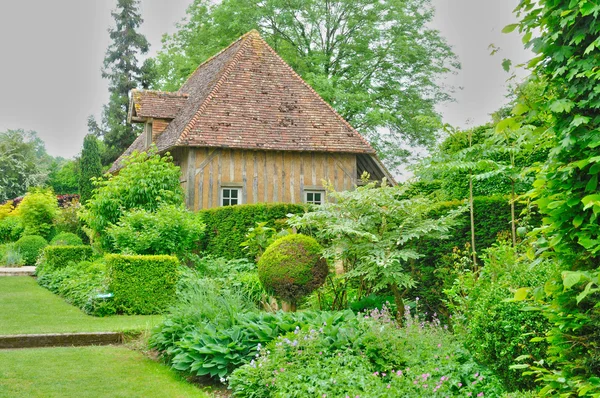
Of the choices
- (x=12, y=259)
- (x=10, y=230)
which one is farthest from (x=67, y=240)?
(x=10, y=230)

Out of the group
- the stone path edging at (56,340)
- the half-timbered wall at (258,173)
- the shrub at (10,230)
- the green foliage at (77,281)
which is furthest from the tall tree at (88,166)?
the stone path edging at (56,340)

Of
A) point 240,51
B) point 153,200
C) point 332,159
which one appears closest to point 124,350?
point 153,200

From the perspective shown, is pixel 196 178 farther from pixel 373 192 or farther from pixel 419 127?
pixel 419 127

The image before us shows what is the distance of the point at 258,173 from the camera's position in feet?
62.4

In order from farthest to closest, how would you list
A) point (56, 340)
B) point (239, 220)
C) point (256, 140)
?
point (256, 140), point (239, 220), point (56, 340)

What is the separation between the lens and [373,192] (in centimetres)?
948

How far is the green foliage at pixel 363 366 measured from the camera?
5.60 m

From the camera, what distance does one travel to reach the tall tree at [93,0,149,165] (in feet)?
115

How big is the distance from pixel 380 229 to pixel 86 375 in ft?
15.0

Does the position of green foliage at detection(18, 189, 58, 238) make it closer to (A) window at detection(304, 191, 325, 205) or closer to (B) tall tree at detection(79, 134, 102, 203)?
(B) tall tree at detection(79, 134, 102, 203)

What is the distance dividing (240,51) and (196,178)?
5.46 metres

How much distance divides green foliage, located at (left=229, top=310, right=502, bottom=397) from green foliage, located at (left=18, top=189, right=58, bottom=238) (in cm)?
2273

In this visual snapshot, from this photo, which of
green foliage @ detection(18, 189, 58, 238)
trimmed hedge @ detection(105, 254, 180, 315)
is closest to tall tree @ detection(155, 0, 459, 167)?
green foliage @ detection(18, 189, 58, 238)

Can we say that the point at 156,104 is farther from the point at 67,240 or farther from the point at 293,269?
the point at 293,269
